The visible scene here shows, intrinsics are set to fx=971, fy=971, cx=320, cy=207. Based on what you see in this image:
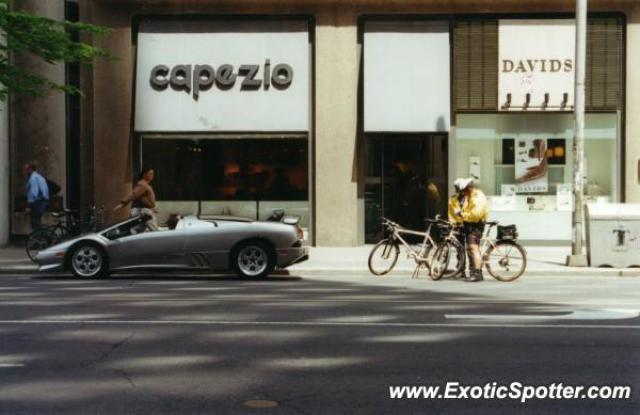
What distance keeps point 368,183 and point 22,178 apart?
8469mm

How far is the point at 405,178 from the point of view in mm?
23641

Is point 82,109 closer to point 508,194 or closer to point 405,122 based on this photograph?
point 405,122

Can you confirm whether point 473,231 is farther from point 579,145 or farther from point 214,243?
point 214,243

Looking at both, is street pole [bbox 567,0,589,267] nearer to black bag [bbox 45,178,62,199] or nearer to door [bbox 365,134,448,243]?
door [bbox 365,134,448,243]

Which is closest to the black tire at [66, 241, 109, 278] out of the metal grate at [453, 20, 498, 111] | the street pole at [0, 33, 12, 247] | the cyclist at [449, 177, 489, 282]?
the cyclist at [449, 177, 489, 282]

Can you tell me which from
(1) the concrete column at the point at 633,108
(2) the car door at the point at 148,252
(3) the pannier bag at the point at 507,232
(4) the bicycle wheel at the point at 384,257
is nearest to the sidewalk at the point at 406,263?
(4) the bicycle wheel at the point at 384,257

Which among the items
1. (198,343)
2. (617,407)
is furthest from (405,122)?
(617,407)

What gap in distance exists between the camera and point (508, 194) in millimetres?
23359

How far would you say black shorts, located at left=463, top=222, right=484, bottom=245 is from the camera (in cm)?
1595

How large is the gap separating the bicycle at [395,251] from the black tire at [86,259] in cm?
469

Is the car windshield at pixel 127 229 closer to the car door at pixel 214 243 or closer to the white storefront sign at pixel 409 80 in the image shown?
the car door at pixel 214 243

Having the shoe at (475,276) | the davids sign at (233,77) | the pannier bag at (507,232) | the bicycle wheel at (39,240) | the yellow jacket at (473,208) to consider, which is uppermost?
the davids sign at (233,77)

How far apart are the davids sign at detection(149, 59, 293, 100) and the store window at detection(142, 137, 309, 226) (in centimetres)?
130

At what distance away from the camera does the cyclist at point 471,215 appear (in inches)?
623
